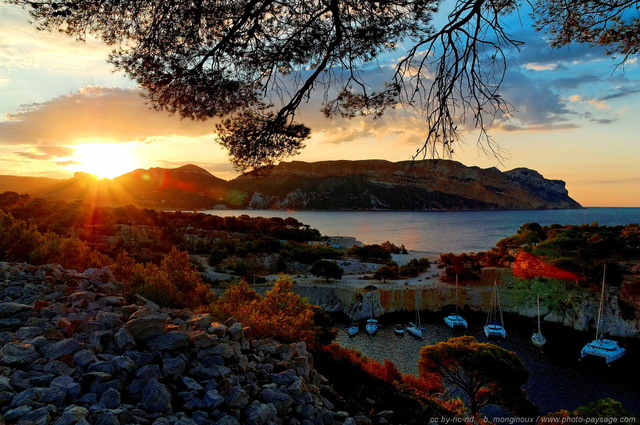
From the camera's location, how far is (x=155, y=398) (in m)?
3.42

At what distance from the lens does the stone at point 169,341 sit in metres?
4.25

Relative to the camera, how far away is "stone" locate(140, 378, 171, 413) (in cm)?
337

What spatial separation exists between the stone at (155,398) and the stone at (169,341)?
2.33ft

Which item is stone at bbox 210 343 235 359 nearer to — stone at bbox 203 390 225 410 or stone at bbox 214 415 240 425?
stone at bbox 203 390 225 410

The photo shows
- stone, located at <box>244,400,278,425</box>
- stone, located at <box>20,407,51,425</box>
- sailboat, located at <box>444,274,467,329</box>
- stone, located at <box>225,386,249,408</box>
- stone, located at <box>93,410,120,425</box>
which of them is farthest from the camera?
sailboat, located at <box>444,274,467,329</box>

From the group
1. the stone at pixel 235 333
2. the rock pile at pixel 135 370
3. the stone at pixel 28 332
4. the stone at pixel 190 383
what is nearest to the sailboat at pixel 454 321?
the rock pile at pixel 135 370

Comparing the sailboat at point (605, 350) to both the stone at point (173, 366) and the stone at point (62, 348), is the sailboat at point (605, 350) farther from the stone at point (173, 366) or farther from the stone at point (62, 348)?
the stone at point (62, 348)

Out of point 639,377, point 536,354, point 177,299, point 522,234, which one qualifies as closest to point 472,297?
point 536,354

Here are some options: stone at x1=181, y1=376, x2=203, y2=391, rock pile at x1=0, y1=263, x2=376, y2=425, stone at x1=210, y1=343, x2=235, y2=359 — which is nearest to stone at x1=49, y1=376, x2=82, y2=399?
rock pile at x1=0, y1=263, x2=376, y2=425

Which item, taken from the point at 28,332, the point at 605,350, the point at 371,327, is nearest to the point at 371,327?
the point at 371,327

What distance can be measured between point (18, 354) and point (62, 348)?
0.37 m

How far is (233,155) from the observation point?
7.11 metres

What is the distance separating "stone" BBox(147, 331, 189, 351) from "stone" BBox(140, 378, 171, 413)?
0.71 meters

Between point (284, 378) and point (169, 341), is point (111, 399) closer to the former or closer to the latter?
point (169, 341)
